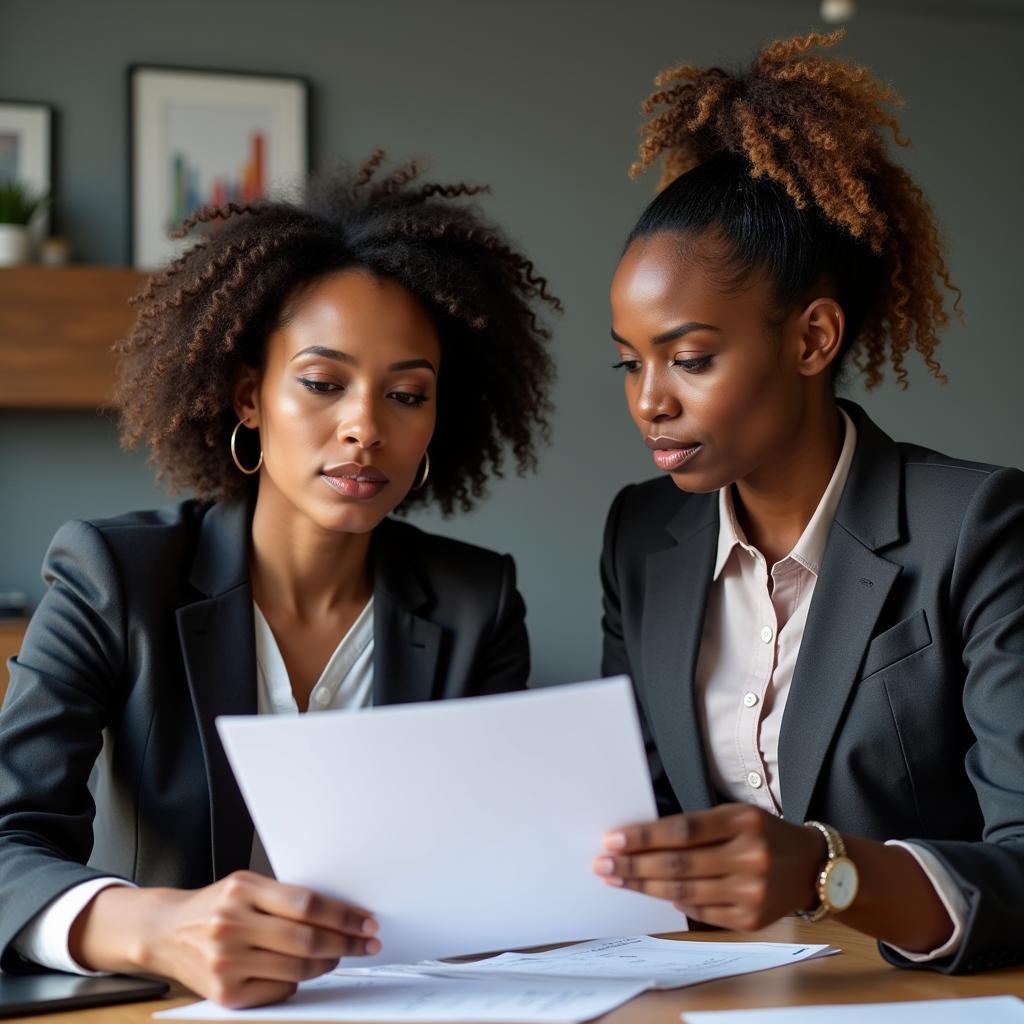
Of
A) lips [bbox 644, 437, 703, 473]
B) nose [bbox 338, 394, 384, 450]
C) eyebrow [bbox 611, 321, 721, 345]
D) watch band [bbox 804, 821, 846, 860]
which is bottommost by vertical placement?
watch band [bbox 804, 821, 846, 860]

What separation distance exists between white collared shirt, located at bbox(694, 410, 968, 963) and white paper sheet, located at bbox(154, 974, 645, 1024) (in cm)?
66

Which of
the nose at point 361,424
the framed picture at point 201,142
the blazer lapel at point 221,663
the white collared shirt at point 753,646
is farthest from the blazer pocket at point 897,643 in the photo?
the framed picture at point 201,142

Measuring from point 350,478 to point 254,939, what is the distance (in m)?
0.72

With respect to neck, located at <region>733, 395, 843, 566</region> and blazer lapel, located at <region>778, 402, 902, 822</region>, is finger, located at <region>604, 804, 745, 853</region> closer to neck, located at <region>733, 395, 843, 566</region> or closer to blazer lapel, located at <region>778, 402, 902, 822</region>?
blazer lapel, located at <region>778, 402, 902, 822</region>

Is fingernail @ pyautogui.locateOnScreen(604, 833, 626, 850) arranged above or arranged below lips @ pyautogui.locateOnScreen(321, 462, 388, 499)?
below

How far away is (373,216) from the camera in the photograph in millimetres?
1940

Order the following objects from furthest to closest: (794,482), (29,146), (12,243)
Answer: (29,146) → (12,243) → (794,482)

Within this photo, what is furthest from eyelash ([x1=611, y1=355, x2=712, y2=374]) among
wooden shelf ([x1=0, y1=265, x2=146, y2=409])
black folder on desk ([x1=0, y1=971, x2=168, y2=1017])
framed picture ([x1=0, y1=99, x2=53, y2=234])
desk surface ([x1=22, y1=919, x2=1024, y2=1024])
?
framed picture ([x1=0, y1=99, x2=53, y2=234])

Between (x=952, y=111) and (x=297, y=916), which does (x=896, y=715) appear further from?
(x=952, y=111)

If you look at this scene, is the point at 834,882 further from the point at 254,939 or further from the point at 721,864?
the point at 254,939

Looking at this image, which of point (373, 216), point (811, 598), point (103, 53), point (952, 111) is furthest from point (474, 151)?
point (811, 598)

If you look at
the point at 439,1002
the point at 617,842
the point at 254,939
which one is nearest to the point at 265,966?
the point at 254,939

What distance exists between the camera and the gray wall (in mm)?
4512

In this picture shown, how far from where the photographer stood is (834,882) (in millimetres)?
1216
